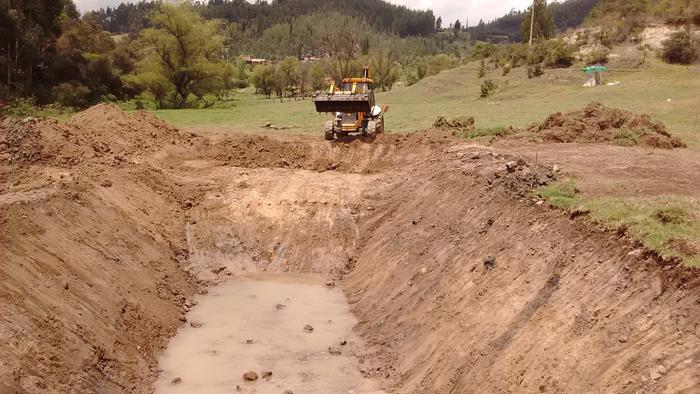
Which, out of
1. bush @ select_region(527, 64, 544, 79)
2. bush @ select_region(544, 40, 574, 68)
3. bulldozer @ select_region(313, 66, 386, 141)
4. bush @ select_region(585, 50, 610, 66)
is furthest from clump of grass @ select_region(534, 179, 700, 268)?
bush @ select_region(544, 40, 574, 68)

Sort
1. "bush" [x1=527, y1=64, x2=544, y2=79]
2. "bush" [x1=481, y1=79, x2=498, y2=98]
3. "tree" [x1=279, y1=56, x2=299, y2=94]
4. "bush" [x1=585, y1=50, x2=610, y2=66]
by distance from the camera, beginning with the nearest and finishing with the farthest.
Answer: "bush" [x1=481, y1=79, x2=498, y2=98] → "bush" [x1=585, y1=50, x2=610, y2=66] → "bush" [x1=527, y1=64, x2=544, y2=79] → "tree" [x1=279, y1=56, x2=299, y2=94]

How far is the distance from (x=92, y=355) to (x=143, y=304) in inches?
92.9

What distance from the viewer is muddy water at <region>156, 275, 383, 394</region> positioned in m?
9.45

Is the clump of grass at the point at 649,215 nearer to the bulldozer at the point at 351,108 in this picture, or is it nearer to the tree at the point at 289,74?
the bulldozer at the point at 351,108

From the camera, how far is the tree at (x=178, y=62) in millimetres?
46219

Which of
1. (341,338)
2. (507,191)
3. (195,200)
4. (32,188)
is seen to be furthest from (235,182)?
(507,191)

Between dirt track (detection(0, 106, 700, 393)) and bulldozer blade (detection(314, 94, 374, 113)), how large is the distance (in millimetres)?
1833

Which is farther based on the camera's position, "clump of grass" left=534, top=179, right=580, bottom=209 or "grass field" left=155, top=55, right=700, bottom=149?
"grass field" left=155, top=55, right=700, bottom=149

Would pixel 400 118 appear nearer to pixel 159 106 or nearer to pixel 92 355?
pixel 92 355

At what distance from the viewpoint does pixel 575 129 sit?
1755 centimetres

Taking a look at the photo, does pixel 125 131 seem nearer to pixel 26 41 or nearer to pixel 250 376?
pixel 250 376

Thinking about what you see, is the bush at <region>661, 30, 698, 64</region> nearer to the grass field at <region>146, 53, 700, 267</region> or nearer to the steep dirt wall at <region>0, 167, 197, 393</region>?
the grass field at <region>146, 53, 700, 267</region>

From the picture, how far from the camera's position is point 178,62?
4703cm

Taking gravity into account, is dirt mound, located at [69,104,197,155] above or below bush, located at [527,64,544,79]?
below
